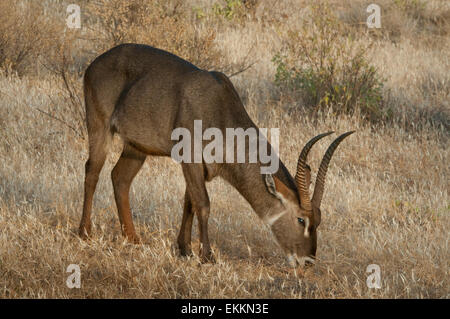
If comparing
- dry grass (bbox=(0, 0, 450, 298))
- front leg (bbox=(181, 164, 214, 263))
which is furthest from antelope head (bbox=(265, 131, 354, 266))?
front leg (bbox=(181, 164, 214, 263))

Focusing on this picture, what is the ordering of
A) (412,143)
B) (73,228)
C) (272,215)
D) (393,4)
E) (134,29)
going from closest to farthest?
(272,215) < (73,228) < (412,143) < (134,29) < (393,4)

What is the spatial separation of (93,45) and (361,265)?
8041 millimetres

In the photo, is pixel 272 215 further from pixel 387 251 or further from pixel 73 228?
pixel 73 228

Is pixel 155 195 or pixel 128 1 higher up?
pixel 128 1

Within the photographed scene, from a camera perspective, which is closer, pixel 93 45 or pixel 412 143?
pixel 412 143

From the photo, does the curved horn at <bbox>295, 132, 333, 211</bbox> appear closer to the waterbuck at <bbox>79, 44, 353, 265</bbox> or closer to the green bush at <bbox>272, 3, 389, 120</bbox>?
the waterbuck at <bbox>79, 44, 353, 265</bbox>

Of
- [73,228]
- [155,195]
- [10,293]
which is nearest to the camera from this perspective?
[10,293]

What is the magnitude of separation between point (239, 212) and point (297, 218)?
1.60m

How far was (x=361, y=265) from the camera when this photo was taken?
6199 millimetres

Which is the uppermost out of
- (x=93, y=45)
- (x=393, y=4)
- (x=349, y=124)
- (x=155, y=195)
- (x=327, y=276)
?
(x=393, y=4)

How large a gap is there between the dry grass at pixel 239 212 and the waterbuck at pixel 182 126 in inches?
13.2

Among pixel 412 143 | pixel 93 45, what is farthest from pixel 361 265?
pixel 93 45

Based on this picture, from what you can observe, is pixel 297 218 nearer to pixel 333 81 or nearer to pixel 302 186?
pixel 302 186

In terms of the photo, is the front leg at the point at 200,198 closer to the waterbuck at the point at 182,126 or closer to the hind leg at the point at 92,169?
the waterbuck at the point at 182,126
